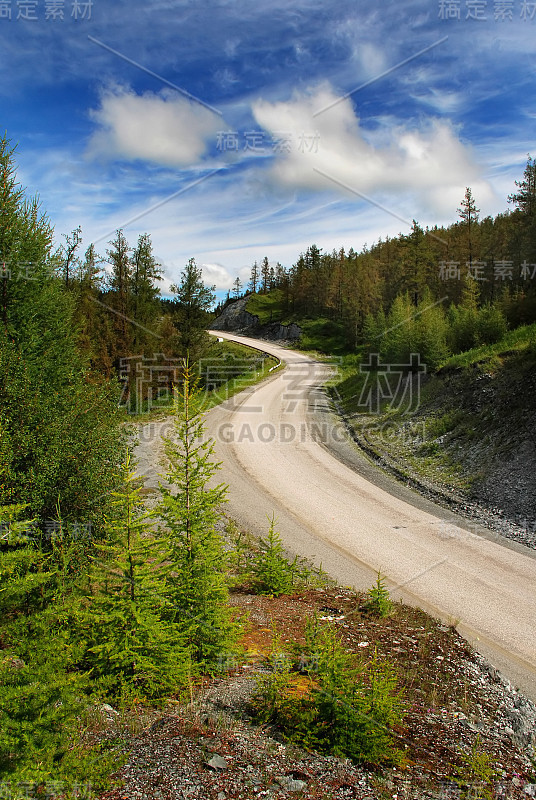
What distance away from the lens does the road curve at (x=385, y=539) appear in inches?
341

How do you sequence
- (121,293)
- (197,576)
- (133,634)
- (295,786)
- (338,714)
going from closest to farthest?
(295,786)
(338,714)
(133,634)
(197,576)
(121,293)

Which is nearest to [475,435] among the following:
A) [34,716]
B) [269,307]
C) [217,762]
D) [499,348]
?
[499,348]

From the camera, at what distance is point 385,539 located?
40.8 ft

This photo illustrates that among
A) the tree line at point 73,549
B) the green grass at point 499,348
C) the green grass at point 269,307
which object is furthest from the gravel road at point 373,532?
the green grass at point 269,307

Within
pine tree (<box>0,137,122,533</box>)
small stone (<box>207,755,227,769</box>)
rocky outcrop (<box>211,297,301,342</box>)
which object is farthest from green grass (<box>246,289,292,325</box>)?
small stone (<box>207,755,227,769</box>)

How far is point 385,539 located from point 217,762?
29.4ft

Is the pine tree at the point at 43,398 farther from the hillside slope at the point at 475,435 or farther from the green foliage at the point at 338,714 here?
the hillside slope at the point at 475,435

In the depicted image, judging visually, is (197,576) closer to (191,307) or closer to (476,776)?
(476,776)

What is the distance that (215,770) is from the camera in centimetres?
411

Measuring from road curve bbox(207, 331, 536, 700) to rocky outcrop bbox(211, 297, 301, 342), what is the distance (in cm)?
5382

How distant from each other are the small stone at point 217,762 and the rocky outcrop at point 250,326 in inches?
2733

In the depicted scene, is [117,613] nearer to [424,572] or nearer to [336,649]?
[336,649]

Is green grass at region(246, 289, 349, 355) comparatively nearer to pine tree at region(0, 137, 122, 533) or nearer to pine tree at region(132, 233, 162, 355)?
pine tree at region(132, 233, 162, 355)

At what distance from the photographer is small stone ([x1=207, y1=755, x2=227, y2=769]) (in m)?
4.16
